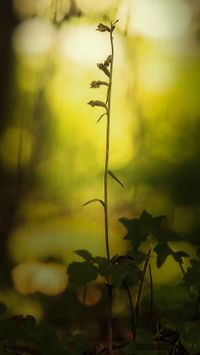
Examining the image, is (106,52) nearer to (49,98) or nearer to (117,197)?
(49,98)

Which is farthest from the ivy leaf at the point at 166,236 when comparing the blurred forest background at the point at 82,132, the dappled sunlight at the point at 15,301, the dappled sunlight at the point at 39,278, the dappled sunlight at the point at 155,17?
the dappled sunlight at the point at 155,17

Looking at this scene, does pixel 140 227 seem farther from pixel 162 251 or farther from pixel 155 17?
pixel 155 17

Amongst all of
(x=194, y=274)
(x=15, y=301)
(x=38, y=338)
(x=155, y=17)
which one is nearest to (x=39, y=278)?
(x=15, y=301)

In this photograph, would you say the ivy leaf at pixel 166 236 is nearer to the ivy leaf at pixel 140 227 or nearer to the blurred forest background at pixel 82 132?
the ivy leaf at pixel 140 227

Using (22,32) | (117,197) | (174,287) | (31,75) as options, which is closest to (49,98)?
(31,75)

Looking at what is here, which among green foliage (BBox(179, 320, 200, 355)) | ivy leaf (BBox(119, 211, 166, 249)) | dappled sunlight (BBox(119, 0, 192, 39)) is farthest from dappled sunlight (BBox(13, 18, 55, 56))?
green foliage (BBox(179, 320, 200, 355))
